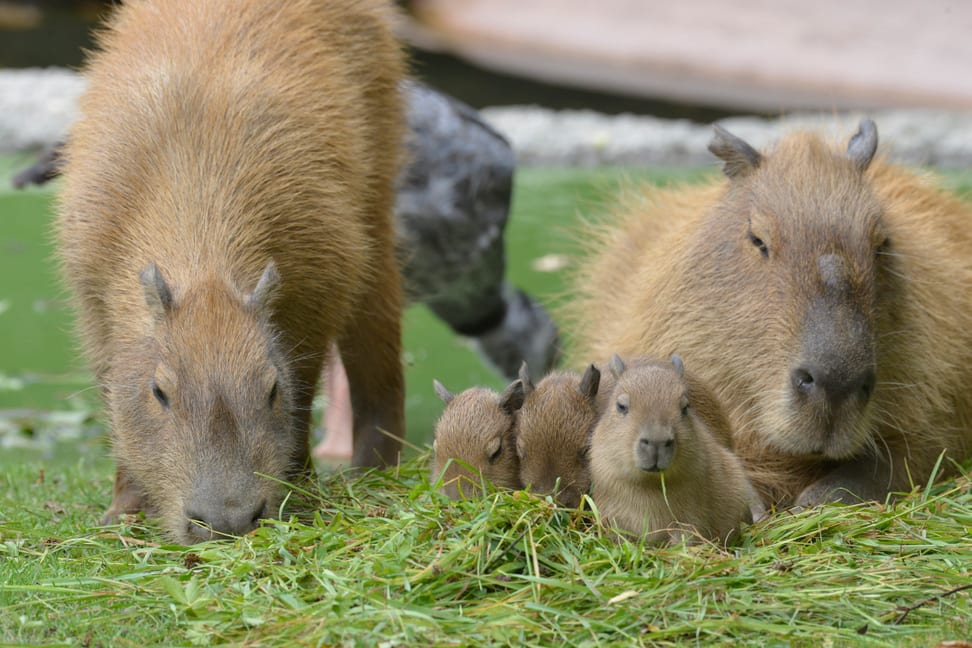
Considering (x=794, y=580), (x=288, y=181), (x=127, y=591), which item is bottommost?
(x=127, y=591)

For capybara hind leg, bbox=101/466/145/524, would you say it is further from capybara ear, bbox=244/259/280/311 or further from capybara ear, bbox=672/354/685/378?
capybara ear, bbox=672/354/685/378

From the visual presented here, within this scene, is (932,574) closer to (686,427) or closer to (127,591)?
(686,427)

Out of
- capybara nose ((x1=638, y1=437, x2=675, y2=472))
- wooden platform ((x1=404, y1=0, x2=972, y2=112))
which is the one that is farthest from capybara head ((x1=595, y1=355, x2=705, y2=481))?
wooden platform ((x1=404, y1=0, x2=972, y2=112))

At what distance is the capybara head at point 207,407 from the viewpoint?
11.8 ft

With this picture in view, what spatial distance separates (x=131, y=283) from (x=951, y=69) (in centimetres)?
989

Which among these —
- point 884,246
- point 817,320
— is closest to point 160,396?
point 817,320

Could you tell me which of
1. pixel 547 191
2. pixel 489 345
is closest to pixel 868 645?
pixel 489 345

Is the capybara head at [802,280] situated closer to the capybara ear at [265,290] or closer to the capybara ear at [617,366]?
the capybara ear at [617,366]

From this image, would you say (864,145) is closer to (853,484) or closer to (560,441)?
(853,484)

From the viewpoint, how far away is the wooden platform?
12.0 meters

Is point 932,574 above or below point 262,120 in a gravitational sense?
below

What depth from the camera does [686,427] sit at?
3473mm

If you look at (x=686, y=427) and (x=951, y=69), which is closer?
(x=686, y=427)

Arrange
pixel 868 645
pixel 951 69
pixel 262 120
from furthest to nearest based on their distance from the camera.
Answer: pixel 951 69
pixel 262 120
pixel 868 645
